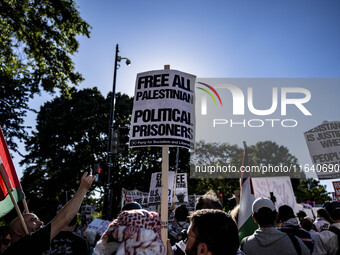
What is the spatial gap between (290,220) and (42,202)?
25784 millimetres

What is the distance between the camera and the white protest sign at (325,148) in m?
8.63

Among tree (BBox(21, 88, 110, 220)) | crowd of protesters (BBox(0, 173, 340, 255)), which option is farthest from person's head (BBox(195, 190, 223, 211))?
tree (BBox(21, 88, 110, 220))

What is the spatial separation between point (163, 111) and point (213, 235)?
7.87 ft

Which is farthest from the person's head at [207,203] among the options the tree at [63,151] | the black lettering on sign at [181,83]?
the tree at [63,151]

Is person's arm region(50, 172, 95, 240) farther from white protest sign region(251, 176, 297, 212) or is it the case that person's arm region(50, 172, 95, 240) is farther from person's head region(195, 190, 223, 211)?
white protest sign region(251, 176, 297, 212)

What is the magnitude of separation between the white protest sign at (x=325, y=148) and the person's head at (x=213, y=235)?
7492mm

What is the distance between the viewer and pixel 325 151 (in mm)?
8906

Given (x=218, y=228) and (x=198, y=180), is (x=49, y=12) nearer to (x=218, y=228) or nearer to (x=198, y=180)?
(x=218, y=228)

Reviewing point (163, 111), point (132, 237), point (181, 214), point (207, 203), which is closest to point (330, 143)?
point (181, 214)

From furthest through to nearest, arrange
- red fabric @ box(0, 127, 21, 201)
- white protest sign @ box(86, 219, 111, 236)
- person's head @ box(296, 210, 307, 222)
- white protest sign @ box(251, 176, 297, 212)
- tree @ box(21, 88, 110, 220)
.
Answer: tree @ box(21, 88, 110, 220)
person's head @ box(296, 210, 307, 222)
white protest sign @ box(251, 176, 297, 212)
white protest sign @ box(86, 219, 111, 236)
red fabric @ box(0, 127, 21, 201)

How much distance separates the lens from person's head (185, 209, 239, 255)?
6.59ft

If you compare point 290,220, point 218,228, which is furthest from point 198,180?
point 218,228

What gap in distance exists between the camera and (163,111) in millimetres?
4250

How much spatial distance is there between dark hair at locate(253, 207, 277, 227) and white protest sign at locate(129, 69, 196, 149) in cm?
127
